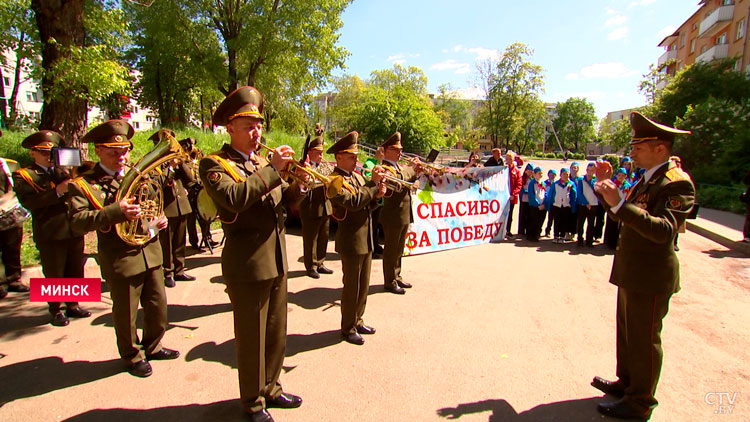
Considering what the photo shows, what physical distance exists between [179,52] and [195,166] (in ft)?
58.9

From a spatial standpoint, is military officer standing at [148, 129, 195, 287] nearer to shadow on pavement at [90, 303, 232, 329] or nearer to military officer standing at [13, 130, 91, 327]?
shadow on pavement at [90, 303, 232, 329]

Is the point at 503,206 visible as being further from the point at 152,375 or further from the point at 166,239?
the point at 152,375

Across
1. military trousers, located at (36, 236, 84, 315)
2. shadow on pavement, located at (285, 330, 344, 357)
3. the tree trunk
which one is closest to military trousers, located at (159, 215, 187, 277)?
military trousers, located at (36, 236, 84, 315)

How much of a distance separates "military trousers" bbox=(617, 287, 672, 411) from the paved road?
0.97ft

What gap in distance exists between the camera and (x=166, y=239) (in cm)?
596

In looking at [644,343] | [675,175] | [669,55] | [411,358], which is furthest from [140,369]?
[669,55]

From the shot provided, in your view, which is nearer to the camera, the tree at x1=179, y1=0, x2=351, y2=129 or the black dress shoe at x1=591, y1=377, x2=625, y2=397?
the black dress shoe at x1=591, y1=377, x2=625, y2=397

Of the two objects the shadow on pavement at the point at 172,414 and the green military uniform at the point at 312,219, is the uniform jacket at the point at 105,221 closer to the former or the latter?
the shadow on pavement at the point at 172,414

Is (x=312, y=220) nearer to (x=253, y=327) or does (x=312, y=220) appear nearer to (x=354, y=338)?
(x=354, y=338)

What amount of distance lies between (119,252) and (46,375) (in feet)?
4.69

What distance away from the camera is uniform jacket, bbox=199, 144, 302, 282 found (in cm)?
256

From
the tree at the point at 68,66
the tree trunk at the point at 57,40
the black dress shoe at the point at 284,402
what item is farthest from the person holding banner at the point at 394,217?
the tree trunk at the point at 57,40

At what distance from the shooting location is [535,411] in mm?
3270

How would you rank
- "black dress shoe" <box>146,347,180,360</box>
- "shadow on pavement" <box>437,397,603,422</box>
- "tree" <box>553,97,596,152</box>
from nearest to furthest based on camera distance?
"shadow on pavement" <box>437,397,603,422</box> → "black dress shoe" <box>146,347,180,360</box> → "tree" <box>553,97,596,152</box>
